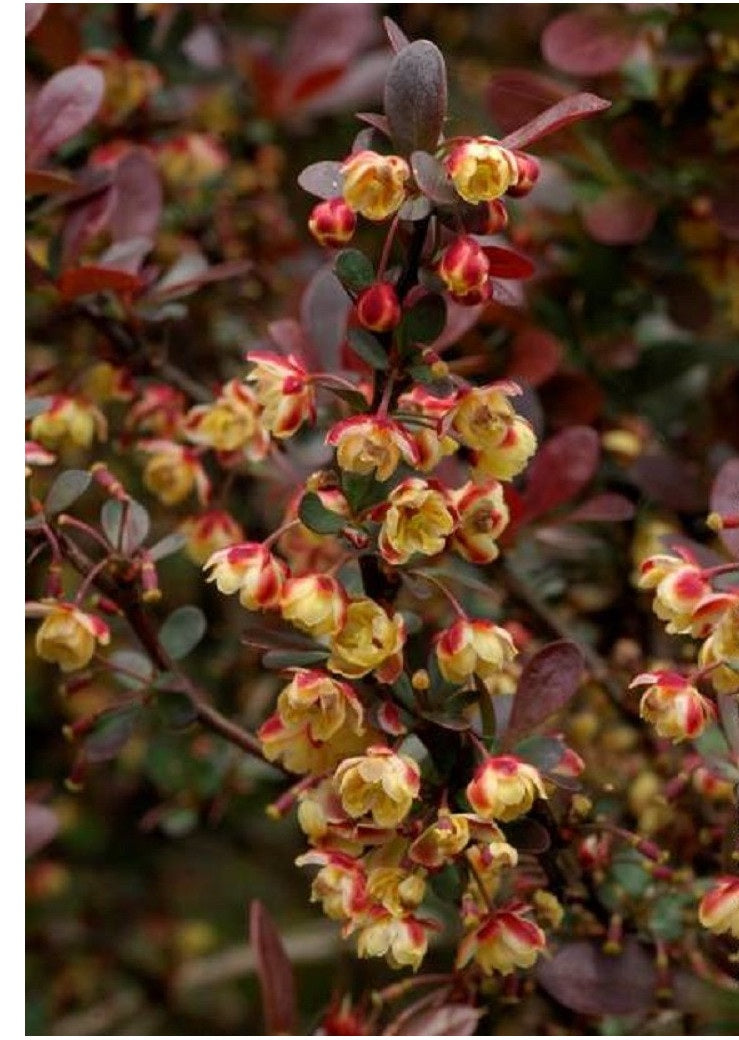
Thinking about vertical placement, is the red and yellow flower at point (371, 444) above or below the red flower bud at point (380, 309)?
below

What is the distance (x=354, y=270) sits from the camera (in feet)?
2.88

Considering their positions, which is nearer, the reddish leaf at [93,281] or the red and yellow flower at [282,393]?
the red and yellow flower at [282,393]

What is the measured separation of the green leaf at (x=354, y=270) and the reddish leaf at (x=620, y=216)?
54cm

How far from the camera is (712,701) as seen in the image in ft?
3.17

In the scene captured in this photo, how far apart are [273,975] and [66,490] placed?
0.35 metres

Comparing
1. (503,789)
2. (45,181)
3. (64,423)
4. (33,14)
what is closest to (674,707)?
(503,789)

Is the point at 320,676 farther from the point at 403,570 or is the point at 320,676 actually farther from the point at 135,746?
the point at 135,746

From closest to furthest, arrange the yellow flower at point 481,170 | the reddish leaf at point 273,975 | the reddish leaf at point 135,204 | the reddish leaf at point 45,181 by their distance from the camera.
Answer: the yellow flower at point 481,170
the reddish leaf at point 273,975
the reddish leaf at point 45,181
the reddish leaf at point 135,204

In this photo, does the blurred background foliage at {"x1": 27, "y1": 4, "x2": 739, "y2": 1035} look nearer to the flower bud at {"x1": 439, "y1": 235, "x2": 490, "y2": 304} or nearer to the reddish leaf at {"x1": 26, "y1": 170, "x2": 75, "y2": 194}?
the reddish leaf at {"x1": 26, "y1": 170, "x2": 75, "y2": 194}

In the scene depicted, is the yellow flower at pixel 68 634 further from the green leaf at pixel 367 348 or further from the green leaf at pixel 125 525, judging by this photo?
the green leaf at pixel 367 348

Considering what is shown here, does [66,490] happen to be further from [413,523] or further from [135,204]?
[135,204]

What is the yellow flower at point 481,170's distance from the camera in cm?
81

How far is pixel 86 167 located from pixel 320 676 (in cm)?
69

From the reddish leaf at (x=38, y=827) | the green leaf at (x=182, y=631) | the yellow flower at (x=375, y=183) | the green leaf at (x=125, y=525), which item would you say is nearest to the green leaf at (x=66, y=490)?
the green leaf at (x=125, y=525)
